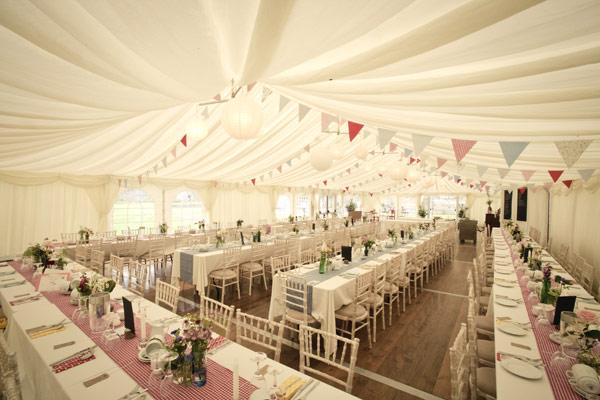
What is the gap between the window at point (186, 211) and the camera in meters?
10.1

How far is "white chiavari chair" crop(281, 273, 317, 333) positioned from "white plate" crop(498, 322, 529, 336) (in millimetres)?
1934

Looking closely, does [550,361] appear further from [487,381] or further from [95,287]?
[95,287]

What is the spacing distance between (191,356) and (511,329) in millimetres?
2549

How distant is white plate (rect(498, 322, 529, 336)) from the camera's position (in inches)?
91.4

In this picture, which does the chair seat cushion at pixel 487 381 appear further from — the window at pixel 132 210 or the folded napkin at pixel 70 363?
the window at pixel 132 210

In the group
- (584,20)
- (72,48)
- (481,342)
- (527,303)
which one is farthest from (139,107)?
(527,303)

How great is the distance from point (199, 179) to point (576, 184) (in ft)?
34.1

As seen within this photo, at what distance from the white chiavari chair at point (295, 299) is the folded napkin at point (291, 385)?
1.75 m

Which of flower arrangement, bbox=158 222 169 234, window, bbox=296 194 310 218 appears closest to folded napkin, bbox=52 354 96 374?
flower arrangement, bbox=158 222 169 234

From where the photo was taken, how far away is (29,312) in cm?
262

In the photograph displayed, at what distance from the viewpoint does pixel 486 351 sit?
2744 mm

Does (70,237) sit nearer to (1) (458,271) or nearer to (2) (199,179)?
(2) (199,179)

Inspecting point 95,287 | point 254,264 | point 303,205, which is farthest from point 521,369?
point 303,205

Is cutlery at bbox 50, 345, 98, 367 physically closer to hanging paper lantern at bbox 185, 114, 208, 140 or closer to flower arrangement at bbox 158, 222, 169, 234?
hanging paper lantern at bbox 185, 114, 208, 140
